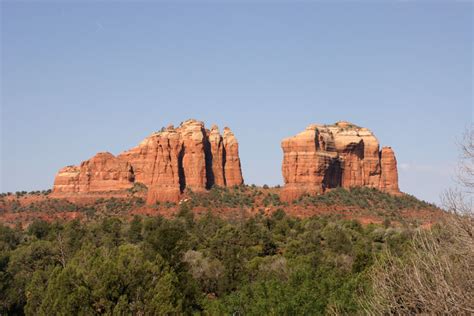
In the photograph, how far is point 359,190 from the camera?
118 meters

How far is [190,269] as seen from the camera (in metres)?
55.8

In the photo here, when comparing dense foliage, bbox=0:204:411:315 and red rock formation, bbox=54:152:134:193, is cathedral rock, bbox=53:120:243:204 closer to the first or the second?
red rock formation, bbox=54:152:134:193

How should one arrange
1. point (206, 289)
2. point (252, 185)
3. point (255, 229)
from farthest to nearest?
point (252, 185)
point (255, 229)
point (206, 289)

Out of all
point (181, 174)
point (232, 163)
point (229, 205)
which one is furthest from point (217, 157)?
point (229, 205)

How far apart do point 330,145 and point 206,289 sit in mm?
67266

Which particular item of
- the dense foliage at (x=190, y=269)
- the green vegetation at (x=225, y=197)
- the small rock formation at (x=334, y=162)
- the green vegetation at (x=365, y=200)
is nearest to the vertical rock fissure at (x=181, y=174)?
the green vegetation at (x=225, y=197)

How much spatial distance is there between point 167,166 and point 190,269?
68.8 meters

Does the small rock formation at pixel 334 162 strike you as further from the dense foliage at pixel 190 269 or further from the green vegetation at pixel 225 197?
the dense foliage at pixel 190 269

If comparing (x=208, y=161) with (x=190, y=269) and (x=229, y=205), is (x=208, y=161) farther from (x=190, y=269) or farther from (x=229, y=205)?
(x=190, y=269)

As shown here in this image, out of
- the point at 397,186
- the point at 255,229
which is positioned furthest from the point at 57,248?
the point at 397,186

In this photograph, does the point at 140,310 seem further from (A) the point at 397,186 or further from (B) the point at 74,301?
(A) the point at 397,186

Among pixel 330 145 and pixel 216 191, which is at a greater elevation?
pixel 330 145

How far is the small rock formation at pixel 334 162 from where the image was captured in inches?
4572

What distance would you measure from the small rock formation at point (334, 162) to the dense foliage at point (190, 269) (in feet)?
84.1
